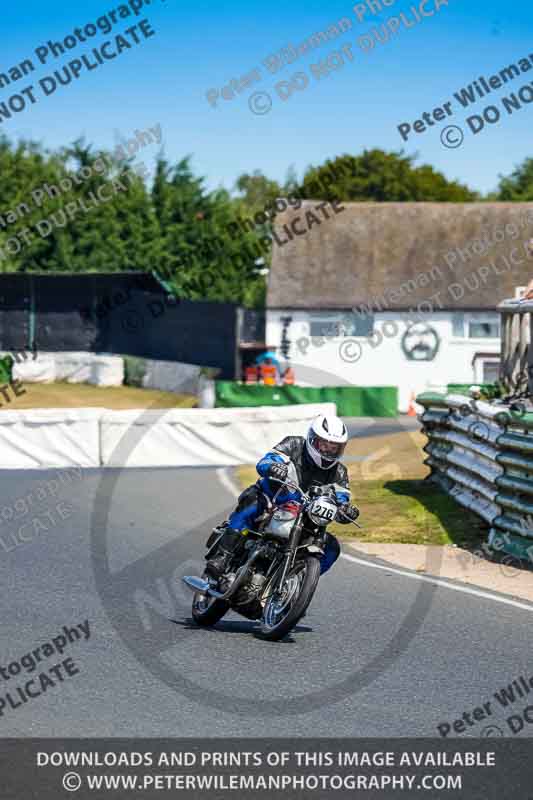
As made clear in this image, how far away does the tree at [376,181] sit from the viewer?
75875 mm

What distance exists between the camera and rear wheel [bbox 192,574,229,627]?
30.7 feet

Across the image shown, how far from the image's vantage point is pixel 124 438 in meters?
22.9

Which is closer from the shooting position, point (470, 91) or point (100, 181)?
point (470, 91)

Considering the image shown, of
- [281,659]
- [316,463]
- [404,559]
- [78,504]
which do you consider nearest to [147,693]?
[281,659]

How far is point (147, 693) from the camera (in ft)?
24.4

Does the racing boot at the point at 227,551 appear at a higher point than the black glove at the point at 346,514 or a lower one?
lower

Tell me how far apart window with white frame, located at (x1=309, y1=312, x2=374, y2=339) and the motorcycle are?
132 ft

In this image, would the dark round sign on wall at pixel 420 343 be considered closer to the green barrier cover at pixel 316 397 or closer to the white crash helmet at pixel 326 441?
the green barrier cover at pixel 316 397

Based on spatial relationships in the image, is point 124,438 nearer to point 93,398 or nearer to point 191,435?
point 191,435

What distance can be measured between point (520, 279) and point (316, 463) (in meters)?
42.2

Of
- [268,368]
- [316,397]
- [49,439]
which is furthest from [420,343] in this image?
[49,439]

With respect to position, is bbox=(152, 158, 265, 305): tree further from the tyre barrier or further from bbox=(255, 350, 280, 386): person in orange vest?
the tyre barrier
